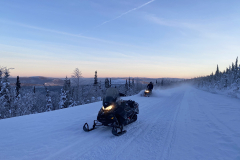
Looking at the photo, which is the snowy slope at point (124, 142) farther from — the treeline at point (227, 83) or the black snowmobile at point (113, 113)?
the treeline at point (227, 83)

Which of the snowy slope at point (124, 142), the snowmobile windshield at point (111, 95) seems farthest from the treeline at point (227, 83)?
the snowmobile windshield at point (111, 95)

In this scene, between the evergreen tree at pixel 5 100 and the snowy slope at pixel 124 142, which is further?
the evergreen tree at pixel 5 100

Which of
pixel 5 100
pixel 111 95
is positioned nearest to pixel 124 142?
pixel 111 95

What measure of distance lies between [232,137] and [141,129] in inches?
125

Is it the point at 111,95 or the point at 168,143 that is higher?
the point at 111,95

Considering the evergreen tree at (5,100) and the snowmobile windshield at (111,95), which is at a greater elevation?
the snowmobile windshield at (111,95)

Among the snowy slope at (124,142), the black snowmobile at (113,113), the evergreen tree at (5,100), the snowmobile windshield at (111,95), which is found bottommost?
the evergreen tree at (5,100)

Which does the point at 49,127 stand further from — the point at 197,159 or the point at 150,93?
A: the point at 150,93

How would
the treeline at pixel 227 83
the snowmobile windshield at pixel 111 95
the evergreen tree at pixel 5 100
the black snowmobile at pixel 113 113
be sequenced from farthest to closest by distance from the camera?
the evergreen tree at pixel 5 100
the treeline at pixel 227 83
the snowmobile windshield at pixel 111 95
the black snowmobile at pixel 113 113

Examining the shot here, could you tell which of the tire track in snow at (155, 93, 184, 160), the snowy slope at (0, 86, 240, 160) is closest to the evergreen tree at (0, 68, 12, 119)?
the snowy slope at (0, 86, 240, 160)

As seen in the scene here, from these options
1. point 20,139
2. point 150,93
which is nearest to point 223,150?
point 20,139

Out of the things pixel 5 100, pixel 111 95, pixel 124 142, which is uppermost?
pixel 111 95

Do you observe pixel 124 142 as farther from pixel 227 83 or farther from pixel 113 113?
pixel 227 83

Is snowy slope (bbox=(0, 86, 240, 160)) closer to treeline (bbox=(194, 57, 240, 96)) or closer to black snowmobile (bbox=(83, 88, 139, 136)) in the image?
black snowmobile (bbox=(83, 88, 139, 136))
